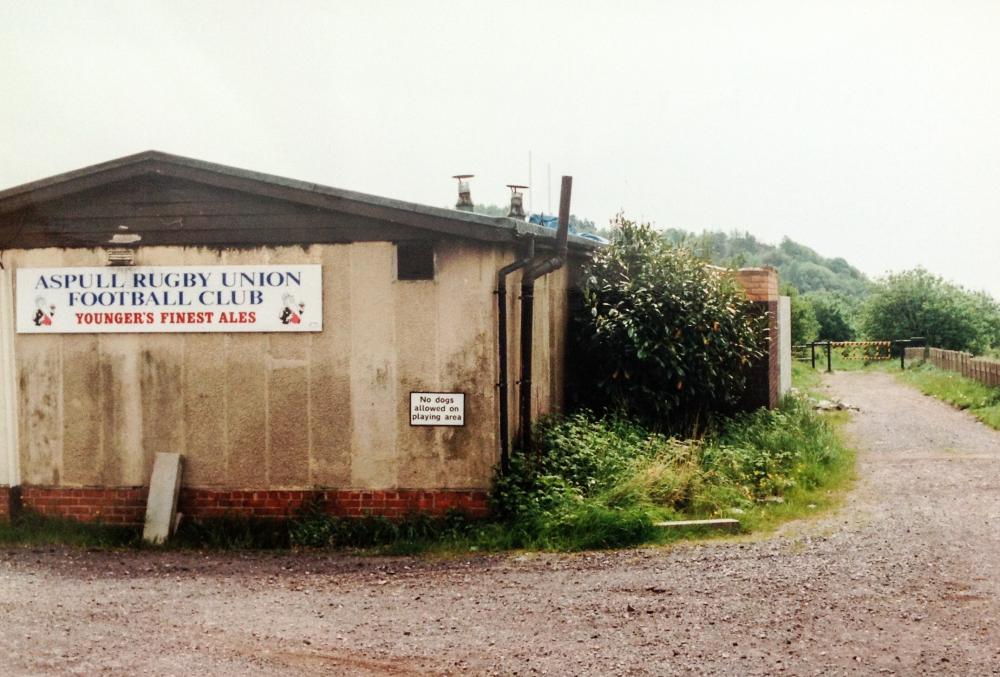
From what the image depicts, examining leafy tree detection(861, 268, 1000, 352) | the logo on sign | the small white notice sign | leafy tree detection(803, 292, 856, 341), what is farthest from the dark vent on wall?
leafy tree detection(803, 292, 856, 341)

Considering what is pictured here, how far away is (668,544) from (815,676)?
321cm

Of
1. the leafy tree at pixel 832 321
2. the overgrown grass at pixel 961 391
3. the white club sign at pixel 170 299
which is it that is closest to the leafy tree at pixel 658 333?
the white club sign at pixel 170 299

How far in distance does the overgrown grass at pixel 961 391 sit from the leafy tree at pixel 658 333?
20.7ft

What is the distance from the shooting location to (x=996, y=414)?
1686 cm

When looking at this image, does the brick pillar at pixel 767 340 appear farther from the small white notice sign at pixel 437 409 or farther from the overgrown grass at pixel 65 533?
the overgrown grass at pixel 65 533

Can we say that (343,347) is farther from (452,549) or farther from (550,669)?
(550,669)

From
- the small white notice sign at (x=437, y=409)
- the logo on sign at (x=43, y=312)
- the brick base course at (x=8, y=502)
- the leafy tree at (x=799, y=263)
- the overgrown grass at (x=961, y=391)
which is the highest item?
the leafy tree at (x=799, y=263)

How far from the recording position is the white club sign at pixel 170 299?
952 centimetres

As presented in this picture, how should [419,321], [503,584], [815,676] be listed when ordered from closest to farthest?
[815,676] < [503,584] < [419,321]

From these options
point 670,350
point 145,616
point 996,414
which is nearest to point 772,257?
point 996,414

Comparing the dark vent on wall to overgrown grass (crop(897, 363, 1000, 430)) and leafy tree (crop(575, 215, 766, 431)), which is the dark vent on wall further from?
overgrown grass (crop(897, 363, 1000, 430))

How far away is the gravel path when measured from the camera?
5.77 metres

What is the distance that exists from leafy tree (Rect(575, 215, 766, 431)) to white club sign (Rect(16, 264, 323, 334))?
393 cm

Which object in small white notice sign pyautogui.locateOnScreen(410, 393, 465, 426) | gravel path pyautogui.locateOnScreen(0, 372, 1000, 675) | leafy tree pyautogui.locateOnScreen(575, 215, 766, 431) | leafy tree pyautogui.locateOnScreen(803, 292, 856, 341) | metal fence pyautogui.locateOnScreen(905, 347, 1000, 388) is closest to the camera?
gravel path pyautogui.locateOnScreen(0, 372, 1000, 675)
